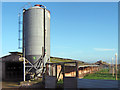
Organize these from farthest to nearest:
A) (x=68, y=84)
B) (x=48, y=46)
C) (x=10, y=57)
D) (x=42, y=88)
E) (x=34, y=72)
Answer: (x=10, y=57)
(x=48, y=46)
(x=34, y=72)
(x=42, y=88)
(x=68, y=84)

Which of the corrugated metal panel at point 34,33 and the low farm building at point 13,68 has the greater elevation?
the corrugated metal panel at point 34,33

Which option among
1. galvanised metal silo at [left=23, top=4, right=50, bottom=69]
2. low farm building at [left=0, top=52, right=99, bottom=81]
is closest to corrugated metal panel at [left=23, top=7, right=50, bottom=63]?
galvanised metal silo at [left=23, top=4, right=50, bottom=69]

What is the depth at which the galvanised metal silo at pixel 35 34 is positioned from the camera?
67.5 feet

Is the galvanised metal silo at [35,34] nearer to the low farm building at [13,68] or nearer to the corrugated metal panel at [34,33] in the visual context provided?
the corrugated metal panel at [34,33]

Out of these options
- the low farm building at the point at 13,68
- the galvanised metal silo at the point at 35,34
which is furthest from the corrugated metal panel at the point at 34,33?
the low farm building at the point at 13,68

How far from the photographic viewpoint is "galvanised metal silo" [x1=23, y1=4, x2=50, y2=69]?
20562 millimetres

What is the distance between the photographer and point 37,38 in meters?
20.6

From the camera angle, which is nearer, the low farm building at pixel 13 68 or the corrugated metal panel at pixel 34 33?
the corrugated metal panel at pixel 34 33

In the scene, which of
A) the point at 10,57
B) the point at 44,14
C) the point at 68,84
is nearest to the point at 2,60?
the point at 10,57

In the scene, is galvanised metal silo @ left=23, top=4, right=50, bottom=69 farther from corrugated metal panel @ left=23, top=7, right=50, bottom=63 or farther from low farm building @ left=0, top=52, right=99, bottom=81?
low farm building @ left=0, top=52, right=99, bottom=81

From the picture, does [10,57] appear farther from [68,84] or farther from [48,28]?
[68,84]

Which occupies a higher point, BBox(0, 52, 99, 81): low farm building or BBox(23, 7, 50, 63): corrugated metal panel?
BBox(23, 7, 50, 63): corrugated metal panel

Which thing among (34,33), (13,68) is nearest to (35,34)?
(34,33)

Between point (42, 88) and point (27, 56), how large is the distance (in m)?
7.08
